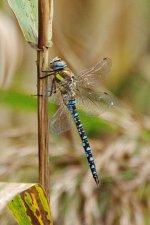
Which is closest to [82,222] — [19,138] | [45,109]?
[19,138]

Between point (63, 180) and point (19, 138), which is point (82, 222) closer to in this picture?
point (63, 180)

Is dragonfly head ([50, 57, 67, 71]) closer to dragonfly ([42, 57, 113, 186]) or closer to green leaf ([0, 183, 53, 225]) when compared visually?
dragonfly ([42, 57, 113, 186])

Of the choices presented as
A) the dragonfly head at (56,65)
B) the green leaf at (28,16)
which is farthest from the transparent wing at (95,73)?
the green leaf at (28,16)

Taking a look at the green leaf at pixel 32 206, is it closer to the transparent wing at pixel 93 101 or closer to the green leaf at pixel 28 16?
the green leaf at pixel 28 16

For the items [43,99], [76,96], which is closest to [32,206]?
[43,99]

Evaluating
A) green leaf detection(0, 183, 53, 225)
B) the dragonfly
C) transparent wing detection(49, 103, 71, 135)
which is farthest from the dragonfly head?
green leaf detection(0, 183, 53, 225)

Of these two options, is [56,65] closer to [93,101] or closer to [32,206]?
[93,101]
